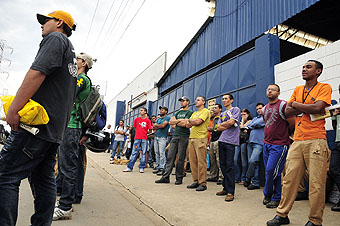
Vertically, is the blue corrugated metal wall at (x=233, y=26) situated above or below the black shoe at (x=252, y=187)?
above

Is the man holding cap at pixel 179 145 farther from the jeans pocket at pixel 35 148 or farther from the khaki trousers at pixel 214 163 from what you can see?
the jeans pocket at pixel 35 148

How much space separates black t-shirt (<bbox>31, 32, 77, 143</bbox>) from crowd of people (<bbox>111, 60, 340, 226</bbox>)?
262cm

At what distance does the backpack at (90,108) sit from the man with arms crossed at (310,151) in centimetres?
264

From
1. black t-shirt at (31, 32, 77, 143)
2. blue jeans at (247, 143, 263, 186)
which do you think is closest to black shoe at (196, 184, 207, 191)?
blue jeans at (247, 143, 263, 186)

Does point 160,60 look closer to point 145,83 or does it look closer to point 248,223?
point 145,83

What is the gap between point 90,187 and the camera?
512 cm

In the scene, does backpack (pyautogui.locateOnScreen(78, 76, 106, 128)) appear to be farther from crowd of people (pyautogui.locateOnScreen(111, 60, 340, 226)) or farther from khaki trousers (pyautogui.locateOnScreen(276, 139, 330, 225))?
khaki trousers (pyautogui.locateOnScreen(276, 139, 330, 225))

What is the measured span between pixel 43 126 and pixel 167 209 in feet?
7.82

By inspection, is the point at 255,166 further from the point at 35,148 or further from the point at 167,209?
the point at 35,148

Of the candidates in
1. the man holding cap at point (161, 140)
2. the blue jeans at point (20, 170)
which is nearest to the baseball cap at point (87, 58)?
the blue jeans at point (20, 170)

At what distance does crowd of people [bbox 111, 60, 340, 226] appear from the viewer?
2.95 meters

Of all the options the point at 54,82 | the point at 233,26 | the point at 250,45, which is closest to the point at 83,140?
the point at 54,82

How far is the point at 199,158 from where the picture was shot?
211 inches

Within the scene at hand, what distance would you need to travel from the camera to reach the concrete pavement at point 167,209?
3152 millimetres
